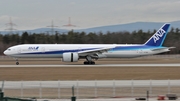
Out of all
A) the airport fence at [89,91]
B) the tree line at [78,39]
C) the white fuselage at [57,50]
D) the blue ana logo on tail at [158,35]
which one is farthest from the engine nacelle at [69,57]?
the tree line at [78,39]

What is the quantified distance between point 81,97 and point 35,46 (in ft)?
131

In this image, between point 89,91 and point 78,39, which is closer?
point 89,91

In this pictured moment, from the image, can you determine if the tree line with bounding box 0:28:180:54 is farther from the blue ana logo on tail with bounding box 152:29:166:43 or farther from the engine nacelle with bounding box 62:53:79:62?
the engine nacelle with bounding box 62:53:79:62

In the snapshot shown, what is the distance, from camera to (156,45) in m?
70.6

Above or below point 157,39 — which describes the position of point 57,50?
below

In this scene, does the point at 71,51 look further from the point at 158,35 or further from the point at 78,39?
the point at 78,39

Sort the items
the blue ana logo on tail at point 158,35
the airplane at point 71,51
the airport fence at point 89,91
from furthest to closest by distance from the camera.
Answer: the blue ana logo on tail at point 158,35
the airplane at point 71,51
the airport fence at point 89,91

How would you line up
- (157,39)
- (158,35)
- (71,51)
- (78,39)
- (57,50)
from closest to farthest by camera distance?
(57,50) → (71,51) → (157,39) → (158,35) → (78,39)

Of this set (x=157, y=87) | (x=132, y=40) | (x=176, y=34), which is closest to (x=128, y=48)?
(x=157, y=87)

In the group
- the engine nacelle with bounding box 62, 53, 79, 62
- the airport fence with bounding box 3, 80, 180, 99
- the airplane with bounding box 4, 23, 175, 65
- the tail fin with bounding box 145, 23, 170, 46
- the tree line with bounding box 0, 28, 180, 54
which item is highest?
the tree line with bounding box 0, 28, 180, 54

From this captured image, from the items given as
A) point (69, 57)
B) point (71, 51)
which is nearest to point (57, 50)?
point (71, 51)

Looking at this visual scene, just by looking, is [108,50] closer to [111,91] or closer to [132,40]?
[111,91]

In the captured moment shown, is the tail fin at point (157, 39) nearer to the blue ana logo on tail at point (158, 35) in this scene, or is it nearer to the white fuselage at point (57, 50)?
the blue ana logo on tail at point (158, 35)

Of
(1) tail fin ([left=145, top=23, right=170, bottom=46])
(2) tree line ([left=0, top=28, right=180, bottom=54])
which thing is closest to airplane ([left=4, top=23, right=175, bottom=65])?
(1) tail fin ([left=145, top=23, right=170, bottom=46])
